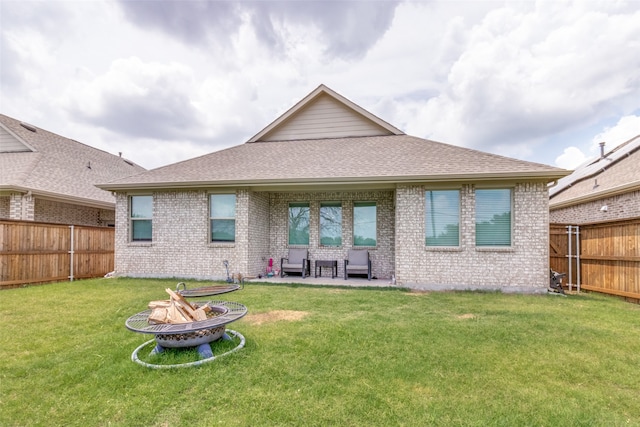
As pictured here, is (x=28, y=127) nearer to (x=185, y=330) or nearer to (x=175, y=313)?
(x=175, y=313)

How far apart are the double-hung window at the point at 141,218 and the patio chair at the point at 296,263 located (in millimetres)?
4555

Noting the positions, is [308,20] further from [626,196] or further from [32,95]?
[32,95]

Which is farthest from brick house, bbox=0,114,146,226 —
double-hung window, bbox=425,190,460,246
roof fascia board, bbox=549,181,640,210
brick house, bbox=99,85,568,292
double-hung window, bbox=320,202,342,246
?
roof fascia board, bbox=549,181,640,210

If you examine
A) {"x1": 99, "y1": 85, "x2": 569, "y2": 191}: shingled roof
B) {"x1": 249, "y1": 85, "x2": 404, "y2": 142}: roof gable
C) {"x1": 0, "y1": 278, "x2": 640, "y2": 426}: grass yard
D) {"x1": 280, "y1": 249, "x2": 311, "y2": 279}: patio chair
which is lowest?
{"x1": 0, "y1": 278, "x2": 640, "y2": 426}: grass yard

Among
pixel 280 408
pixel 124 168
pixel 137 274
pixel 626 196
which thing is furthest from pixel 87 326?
pixel 124 168

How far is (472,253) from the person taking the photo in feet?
27.1

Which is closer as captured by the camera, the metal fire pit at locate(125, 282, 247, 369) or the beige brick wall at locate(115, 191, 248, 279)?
A: the metal fire pit at locate(125, 282, 247, 369)

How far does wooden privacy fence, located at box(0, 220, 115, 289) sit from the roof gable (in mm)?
7093

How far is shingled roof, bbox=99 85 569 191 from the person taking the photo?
27.3 feet

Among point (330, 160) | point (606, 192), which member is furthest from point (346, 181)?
point (606, 192)

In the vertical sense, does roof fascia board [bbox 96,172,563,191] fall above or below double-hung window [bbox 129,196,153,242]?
above

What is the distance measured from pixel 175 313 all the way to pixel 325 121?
1018cm

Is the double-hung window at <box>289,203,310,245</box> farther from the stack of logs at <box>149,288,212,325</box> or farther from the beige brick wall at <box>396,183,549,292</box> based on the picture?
the stack of logs at <box>149,288,212,325</box>

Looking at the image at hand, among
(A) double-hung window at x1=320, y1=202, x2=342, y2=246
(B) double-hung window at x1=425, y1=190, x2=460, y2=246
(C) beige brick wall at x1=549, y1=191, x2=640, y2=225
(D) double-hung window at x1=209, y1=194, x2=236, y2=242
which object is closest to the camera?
(B) double-hung window at x1=425, y1=190, x2=460, y2=246
